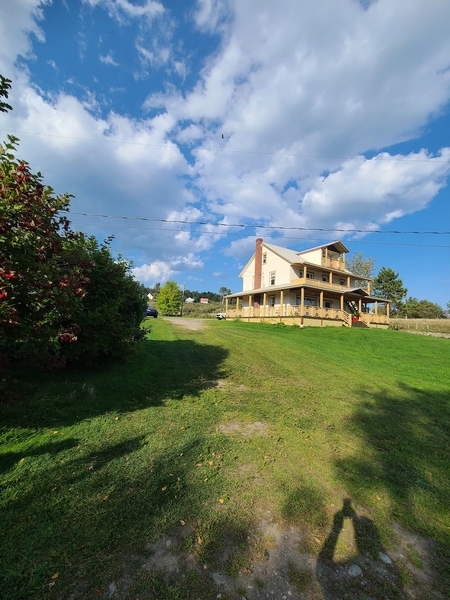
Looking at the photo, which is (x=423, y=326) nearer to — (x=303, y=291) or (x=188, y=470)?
(x=303, y=291)

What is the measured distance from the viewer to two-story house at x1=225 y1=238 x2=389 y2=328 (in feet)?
84.4

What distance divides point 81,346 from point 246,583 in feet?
14.5

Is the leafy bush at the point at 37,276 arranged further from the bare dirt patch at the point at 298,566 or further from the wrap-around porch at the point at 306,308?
the wrap-around porch at the point at 306,308

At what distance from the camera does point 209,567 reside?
82.6 inches

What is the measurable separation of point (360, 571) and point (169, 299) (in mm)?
47253

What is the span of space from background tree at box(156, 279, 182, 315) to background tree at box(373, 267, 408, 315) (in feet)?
110

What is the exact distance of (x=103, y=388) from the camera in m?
5.43

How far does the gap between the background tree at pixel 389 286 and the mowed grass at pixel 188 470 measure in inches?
1881

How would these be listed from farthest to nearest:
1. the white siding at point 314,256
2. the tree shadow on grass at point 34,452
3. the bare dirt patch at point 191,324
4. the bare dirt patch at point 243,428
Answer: the white siding at point 314,256
the bare dirt patch at point 191,324
the bare dirt patch at point 243,428
the tree shadow on grass at point 34,452

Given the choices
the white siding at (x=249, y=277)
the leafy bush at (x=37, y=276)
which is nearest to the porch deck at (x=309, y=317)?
the white siding at (x=249, y=277)

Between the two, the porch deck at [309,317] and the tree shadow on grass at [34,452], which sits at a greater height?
the porch deck at [309,317]

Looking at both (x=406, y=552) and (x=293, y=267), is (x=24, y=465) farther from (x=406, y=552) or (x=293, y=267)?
(x=293, y=267)

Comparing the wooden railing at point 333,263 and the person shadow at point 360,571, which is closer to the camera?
the person shadow at point 360,571

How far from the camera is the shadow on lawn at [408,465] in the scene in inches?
105
